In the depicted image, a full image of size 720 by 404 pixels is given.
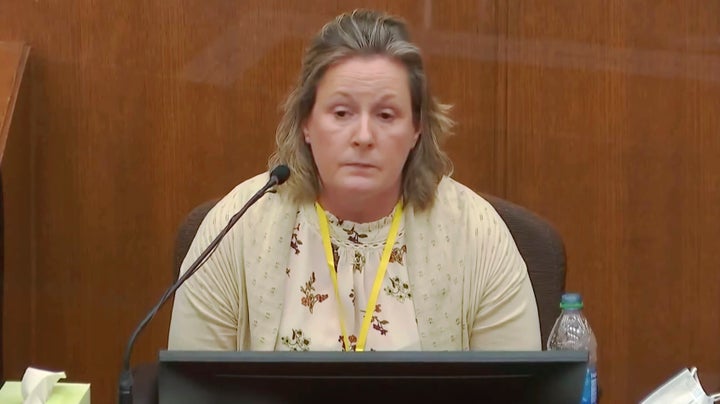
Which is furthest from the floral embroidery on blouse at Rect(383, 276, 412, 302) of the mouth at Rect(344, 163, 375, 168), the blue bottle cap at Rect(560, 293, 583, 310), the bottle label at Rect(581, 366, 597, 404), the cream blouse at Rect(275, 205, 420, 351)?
the bottle label at Rect(581, 366, 597, 404)

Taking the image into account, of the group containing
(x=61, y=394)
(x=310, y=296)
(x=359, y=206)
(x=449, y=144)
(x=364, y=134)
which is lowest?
(x=61, y=394)

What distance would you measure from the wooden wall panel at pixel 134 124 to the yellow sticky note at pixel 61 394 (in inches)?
53.9

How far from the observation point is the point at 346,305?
5.84ft

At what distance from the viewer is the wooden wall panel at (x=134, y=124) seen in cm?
269

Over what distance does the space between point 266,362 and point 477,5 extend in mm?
1929

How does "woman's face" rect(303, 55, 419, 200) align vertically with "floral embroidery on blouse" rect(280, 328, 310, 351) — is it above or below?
above

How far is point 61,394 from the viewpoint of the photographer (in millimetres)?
1312

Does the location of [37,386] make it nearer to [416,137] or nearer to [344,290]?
[344,290]

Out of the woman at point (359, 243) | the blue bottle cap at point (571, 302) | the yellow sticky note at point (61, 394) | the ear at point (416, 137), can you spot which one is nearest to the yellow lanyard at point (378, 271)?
the woman at point (359, 243)

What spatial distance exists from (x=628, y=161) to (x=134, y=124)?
4.71ft

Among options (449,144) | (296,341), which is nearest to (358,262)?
(296,341)

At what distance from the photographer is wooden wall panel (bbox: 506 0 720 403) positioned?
2805 millimetres

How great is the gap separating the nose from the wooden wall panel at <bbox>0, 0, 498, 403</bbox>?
0.99m

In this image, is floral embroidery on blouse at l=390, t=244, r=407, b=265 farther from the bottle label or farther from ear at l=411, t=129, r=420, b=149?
the bottle label
